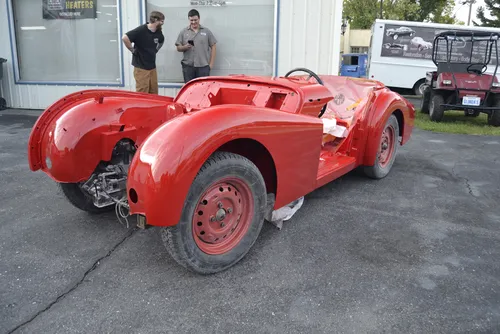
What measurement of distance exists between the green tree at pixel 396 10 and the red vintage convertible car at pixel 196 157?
2990 cm

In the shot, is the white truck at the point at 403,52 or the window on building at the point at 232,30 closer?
the window on building at the point at 232,30

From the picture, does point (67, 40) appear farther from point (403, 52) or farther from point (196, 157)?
point (403, 52)

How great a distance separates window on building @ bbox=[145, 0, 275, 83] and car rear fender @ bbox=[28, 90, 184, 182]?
16.8ft

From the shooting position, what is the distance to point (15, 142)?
650cm

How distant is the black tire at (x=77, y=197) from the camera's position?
3.29 m

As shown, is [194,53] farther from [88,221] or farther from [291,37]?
[88,221]

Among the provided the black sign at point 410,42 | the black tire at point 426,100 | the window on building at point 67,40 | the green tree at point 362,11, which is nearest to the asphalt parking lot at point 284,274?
the window on building at point 67,40

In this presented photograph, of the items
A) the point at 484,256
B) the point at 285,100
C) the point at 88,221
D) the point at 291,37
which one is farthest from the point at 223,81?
the point at 291,37

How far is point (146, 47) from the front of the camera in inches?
260

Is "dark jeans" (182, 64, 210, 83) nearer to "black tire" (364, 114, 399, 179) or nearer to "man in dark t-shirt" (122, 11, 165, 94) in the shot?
"man in dark t-shirt" (122, 11, 165, 94)

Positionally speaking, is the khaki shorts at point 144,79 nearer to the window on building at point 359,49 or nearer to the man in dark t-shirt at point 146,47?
the man in dark t-shirt at point 146,47

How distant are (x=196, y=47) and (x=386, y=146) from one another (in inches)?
159

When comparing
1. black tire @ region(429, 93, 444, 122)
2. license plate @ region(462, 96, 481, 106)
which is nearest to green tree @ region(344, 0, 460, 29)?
black tire @ region(429, 93, 444, 122)

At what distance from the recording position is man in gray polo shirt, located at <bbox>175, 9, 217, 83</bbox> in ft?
24.0
